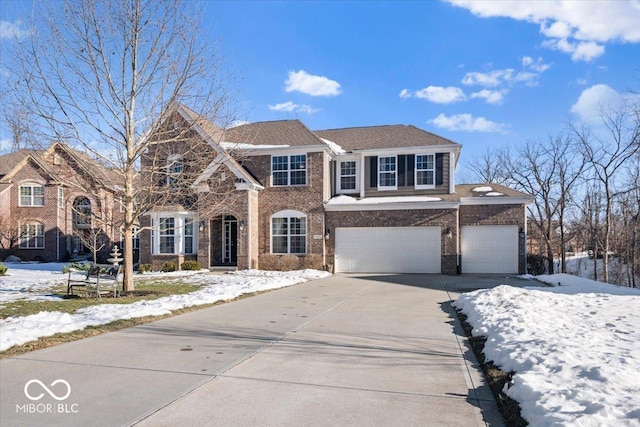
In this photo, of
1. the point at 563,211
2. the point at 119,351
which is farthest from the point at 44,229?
the point at 563,211

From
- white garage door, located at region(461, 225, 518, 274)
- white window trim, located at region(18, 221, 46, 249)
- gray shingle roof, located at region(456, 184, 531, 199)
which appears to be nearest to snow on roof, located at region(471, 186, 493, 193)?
gray shingle roof, located at region(456, 184, 531, 199)

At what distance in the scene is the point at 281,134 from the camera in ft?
81.5

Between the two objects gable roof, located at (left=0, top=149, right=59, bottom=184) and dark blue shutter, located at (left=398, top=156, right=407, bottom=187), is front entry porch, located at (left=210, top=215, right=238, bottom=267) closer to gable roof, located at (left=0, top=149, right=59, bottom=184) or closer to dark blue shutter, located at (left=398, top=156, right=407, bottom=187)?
dark blue shutter, located at (left=398, top=156, right=407, bottom=187)

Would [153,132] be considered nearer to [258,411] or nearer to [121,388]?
[121,388]

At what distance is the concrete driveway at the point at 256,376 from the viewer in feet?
14.1

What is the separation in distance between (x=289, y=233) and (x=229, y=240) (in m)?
3.39

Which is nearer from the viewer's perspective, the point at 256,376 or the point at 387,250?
the point at 256,376

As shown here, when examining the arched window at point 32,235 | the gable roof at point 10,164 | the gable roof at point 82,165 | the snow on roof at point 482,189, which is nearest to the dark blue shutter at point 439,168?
the snow on roof at point 482,189

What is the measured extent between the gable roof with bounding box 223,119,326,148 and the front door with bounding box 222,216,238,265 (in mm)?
4339

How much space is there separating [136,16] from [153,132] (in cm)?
305

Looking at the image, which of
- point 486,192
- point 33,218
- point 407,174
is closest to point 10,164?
point 33,218

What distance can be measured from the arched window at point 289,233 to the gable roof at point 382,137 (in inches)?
198

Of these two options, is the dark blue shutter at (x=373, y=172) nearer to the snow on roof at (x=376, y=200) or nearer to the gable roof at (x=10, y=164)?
the snow on roof at (x=376, y=200)

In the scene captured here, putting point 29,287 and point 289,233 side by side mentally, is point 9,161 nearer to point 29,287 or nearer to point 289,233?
point 29,287
